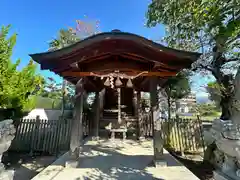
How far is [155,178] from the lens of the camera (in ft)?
9.37

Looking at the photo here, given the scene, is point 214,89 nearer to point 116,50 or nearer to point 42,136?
point 116,50

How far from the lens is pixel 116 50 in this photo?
11.3ft

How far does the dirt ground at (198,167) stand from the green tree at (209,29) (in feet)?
5.97

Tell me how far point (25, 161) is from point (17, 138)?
1.46m

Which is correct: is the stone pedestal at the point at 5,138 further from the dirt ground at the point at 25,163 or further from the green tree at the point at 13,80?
the green tree at the point at 13,80

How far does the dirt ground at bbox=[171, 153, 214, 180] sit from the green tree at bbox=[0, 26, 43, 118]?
24.1ft

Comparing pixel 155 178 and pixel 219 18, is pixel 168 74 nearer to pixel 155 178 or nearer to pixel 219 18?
pixel 219 18

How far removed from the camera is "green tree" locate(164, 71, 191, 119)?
24.8 feet

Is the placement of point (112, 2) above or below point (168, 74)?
above

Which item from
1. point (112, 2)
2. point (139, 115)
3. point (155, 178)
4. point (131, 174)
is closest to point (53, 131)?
point (139, 115)

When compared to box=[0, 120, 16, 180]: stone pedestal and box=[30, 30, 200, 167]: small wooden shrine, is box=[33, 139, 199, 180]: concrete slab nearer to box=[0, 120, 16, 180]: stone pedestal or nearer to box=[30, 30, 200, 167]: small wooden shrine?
box=[30, 30, 200, 167]: small wooden shrine

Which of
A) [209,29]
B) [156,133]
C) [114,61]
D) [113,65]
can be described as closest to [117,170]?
[156,133]

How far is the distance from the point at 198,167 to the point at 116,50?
188 inches

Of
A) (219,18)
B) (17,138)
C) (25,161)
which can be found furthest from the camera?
(17,138)
